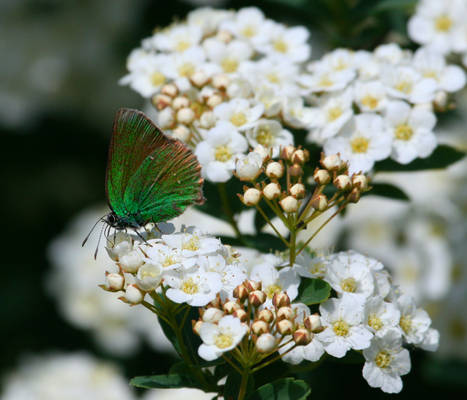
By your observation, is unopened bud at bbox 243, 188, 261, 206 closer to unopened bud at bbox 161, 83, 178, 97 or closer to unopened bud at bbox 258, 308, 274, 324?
unopened bud at bbox 258, 308, 274, 324

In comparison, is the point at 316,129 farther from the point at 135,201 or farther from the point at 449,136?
the point at 449,136

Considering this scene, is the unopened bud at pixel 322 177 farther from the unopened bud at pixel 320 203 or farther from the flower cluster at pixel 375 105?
the flower cluster at pixel 375 105

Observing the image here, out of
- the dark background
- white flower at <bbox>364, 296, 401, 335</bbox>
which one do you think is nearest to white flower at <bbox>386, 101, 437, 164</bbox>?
white flower at <bbox>364, 296, 401, 335</bbox>

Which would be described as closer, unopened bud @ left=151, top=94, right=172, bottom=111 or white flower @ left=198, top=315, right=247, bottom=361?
white flower @ left=198, top=315, right=247, bottom=361

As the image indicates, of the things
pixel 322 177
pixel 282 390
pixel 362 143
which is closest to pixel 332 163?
pixel 322 177

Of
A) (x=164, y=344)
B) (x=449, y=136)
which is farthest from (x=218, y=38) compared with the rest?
(x=449, y=136)

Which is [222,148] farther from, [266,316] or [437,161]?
[437,161]
